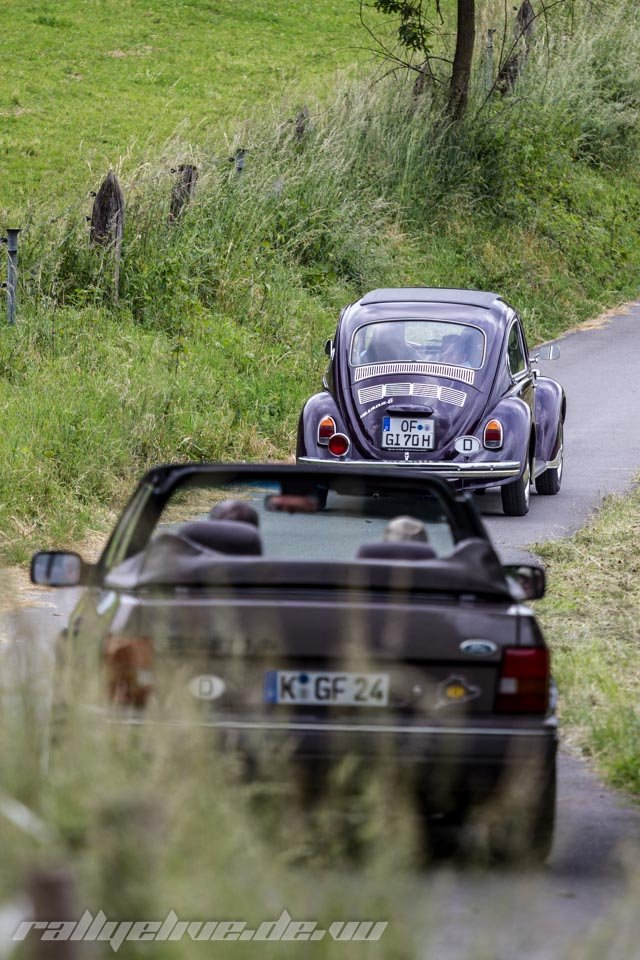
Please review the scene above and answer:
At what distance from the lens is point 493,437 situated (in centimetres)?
1199

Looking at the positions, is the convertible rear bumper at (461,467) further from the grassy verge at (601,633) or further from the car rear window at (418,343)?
the car rear window at (418,343)

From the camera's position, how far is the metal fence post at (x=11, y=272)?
47.0 feet

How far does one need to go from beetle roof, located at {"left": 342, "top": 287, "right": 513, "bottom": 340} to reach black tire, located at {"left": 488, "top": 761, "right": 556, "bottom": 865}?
26.0 ft

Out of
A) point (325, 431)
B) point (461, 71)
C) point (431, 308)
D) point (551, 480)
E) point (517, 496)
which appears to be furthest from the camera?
point (461, 71)

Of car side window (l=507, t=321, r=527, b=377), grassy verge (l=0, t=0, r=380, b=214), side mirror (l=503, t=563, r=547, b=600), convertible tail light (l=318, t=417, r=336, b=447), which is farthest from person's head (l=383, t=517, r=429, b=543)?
grassy verge (l=0, t=0, r=380, b=214)

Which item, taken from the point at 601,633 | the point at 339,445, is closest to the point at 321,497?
the point at 339,445

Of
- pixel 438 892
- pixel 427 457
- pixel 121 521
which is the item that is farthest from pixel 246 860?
pixel 427 457

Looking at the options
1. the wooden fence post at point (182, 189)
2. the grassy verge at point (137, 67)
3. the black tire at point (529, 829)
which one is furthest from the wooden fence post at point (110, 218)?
the black tire at point (529, 829)

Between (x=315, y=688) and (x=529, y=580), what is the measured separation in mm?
1188

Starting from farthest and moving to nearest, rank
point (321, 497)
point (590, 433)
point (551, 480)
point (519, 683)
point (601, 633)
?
1. point (590, 433)
2. point (551, 480)
3. point (321, 497)
4. point (601, 633)
5. point (519, 683)

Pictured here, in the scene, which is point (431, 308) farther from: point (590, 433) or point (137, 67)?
point (137, 67)

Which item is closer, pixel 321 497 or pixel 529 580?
pixel 529 580

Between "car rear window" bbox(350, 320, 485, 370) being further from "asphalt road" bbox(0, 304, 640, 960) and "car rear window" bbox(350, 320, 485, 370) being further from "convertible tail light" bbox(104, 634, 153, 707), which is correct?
"convertible tail light" bbox(104, 634, 153, 707)

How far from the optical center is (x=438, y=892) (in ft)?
11.6
